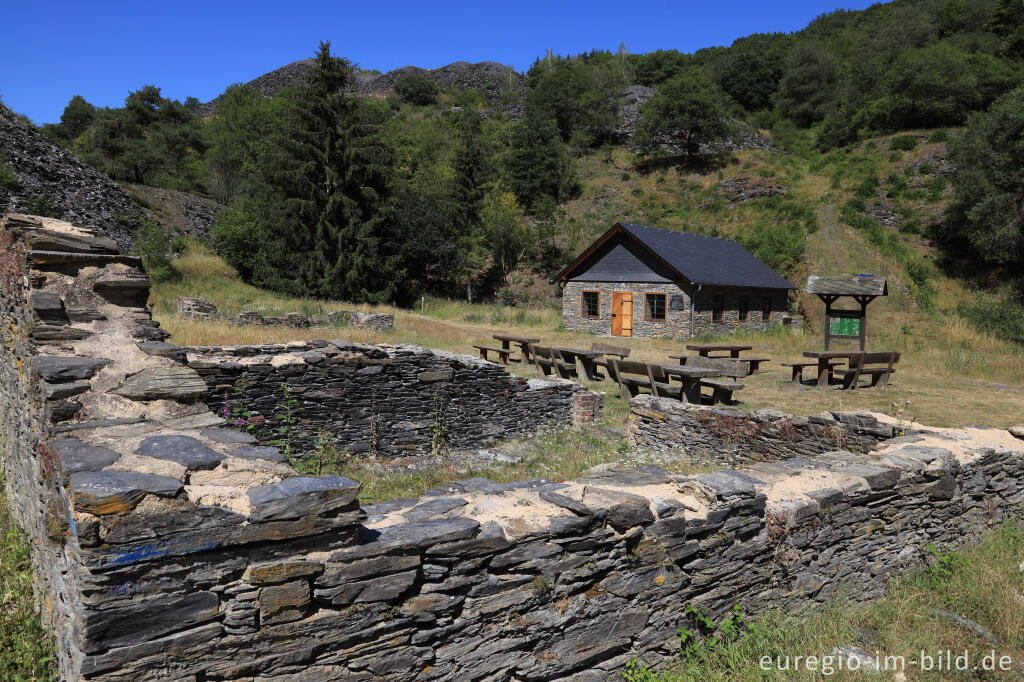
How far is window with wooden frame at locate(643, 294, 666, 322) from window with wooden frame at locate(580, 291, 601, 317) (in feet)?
8.33

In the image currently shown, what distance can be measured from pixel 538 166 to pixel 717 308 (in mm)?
27699

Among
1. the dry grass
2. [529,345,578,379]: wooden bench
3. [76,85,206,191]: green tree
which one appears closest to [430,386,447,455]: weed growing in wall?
[529,345,578,379]: wooden bench

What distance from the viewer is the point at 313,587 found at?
2547 mm

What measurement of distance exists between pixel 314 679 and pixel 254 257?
30.2 m

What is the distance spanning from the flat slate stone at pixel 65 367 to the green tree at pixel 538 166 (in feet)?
149

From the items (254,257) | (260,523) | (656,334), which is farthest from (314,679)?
(254,257)

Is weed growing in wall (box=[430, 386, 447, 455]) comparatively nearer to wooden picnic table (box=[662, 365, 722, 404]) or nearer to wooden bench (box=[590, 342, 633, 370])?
wooden picnic table (box=[662, 365, 722, 404])

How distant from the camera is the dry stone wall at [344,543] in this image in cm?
229

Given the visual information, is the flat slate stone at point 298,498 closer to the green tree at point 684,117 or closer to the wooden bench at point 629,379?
the wooden bench at point 629,379

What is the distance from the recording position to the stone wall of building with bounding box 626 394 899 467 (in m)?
7.77

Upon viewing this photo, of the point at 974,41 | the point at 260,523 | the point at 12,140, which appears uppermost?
the point at 974,41

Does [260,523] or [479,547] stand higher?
[260,523]

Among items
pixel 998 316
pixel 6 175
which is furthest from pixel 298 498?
pixel 998 316

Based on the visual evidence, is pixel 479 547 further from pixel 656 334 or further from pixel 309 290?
pixel 309 290
